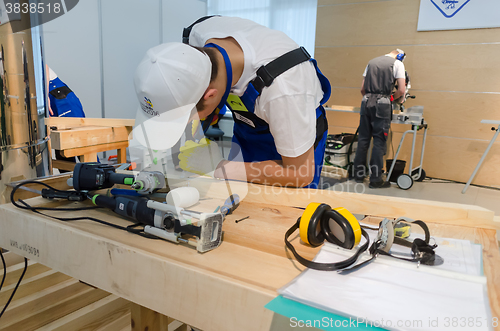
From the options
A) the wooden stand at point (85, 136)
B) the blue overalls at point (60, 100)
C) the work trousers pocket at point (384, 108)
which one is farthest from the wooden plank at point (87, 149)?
the work trousers pocket at point (384, 108)

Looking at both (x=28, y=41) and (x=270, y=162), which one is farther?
(x=270, y=162)

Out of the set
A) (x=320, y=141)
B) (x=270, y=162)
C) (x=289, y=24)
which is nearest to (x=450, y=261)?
(x=270, y=162)

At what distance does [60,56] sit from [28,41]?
160 inches

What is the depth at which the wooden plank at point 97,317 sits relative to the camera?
1.18m

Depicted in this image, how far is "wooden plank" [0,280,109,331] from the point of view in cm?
110

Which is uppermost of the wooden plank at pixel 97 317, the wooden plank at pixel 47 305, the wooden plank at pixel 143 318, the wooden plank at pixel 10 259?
the wooden plank at pixel 10 259

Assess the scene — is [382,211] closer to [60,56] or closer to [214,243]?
[214,243]

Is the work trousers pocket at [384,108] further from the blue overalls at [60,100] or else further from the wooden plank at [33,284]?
the wooden plank at [33,284]

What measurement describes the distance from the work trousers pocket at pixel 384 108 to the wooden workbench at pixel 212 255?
336 centimetres

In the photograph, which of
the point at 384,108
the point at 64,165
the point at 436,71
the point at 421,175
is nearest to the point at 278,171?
the point at 64,165

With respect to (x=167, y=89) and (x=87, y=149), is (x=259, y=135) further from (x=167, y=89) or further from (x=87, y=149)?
(x=87, y=149)

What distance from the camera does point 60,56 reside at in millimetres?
4457

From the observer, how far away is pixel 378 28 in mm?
4887

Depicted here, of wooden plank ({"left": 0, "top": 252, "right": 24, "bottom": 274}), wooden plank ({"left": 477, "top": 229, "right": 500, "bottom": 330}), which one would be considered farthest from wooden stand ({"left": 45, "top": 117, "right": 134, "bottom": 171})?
wooden plank ({"left": 477, "top": 229, "right": 500, "bottom": 330})
